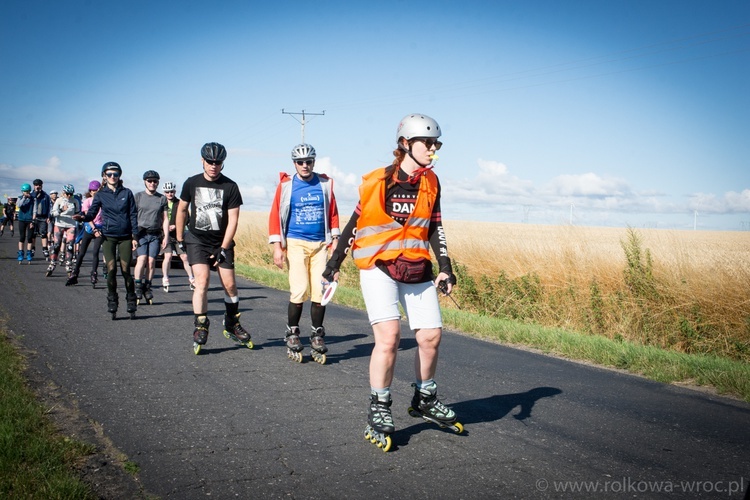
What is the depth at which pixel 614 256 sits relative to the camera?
13.0 meters

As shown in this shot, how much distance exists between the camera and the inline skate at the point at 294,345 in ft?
24.5

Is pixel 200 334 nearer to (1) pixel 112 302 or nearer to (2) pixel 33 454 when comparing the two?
(1) pixel 112 302

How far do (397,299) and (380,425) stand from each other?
2.81ft

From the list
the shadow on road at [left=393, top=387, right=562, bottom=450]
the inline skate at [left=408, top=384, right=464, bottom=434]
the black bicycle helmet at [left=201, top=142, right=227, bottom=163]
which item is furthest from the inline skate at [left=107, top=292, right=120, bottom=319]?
the inline skate at [left=408, top=384, right=464, bottom=434]

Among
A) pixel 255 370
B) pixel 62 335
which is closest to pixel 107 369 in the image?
pixel 255 370

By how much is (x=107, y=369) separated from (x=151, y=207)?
611cm

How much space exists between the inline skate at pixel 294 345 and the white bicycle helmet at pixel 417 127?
3.51 m

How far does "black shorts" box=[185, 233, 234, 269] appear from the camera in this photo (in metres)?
7.86

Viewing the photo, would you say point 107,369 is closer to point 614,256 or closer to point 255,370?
point 255,370

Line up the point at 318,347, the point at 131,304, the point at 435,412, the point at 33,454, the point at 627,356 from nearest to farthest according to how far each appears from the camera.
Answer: the point at 33,454
the point at 435,412
the point at 318,347
the point at 627,356
the point at 131,304

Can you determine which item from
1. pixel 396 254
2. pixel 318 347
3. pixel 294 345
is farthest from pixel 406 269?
pixel 294 345

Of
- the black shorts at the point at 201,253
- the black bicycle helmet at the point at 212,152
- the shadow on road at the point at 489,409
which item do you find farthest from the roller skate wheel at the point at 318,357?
the black bicycle helmet at the point at 212,152

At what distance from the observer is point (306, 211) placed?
25.1ft

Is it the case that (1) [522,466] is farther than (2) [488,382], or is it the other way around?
(2) [488,382]
